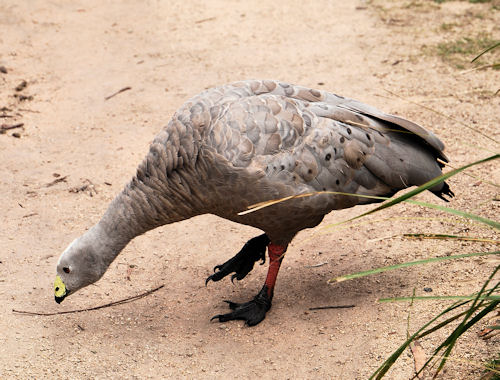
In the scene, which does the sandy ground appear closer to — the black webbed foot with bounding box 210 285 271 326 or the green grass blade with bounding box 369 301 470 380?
the black webbed foot with bounding box 210 285 271 326

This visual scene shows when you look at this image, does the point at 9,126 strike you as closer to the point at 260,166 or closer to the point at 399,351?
the point at 260,166

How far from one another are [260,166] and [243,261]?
127 centimetres

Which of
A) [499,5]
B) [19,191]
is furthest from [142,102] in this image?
[499,5]

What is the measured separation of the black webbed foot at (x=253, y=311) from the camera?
495cm

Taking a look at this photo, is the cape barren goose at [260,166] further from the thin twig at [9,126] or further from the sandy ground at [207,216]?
the thin twig at [9,126]

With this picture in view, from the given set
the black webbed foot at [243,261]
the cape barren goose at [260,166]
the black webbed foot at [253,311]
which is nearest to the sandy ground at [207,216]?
the black webbed foot at [253,311]

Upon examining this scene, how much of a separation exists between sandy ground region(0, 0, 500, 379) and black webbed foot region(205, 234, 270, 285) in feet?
0.67

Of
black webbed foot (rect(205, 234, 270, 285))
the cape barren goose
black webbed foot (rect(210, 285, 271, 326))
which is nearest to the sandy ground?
black webbed foot (rect(210, 285, 271, 326))

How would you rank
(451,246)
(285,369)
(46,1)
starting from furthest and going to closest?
(46,1), (451,246), (285,369)

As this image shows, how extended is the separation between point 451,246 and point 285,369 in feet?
5.90

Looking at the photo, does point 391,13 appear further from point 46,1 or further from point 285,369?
point 285,369

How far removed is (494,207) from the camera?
543cm

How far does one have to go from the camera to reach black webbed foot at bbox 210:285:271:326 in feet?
16.2

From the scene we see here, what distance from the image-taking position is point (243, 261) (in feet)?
17.6
